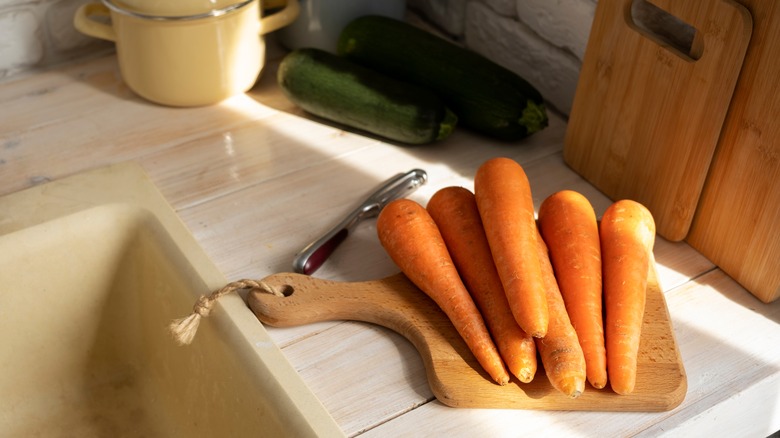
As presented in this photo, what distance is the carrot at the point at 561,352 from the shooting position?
769 mm

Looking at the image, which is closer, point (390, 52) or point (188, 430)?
point (188, 430)

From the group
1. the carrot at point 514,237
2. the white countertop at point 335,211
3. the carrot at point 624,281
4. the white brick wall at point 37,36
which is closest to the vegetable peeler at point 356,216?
the white countertop at point 335,211

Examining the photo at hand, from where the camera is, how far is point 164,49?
1151 millimetres

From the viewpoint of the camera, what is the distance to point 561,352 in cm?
79

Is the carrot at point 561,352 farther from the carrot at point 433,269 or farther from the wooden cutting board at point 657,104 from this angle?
the wooden cutting board at point 657,104

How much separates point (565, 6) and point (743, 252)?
1.43 feet

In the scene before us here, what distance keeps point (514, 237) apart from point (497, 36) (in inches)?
21.4

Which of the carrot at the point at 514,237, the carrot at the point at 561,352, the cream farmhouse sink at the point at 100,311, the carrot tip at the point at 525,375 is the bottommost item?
Result: the cream farmhouse sink at the point at 100,311

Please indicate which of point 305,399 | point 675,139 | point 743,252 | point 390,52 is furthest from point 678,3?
point 305,399

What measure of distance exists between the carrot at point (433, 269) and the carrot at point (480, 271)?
11 millimetres

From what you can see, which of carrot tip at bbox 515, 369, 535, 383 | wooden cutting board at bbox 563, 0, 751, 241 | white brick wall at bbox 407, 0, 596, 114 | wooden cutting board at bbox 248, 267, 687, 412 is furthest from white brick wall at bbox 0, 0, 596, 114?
carrot tip at bbox 515, 369, 535, 383

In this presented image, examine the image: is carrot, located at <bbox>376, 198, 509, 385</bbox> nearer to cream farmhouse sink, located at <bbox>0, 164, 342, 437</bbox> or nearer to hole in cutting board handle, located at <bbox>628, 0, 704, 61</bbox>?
cream farmhouse sink, located at <bbox>0, 164, 342, 437</bbox>

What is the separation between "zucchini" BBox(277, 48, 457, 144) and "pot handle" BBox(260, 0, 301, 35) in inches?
2.3

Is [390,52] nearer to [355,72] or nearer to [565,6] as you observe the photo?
[355,72]
